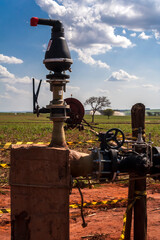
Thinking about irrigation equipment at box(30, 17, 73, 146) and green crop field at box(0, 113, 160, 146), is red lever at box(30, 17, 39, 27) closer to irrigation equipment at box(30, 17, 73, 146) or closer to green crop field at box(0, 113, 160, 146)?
irrigation equipment at box(30, 17, 73, 146)

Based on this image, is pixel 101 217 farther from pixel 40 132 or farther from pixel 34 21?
pixel 40 132

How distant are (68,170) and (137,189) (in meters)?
1.59

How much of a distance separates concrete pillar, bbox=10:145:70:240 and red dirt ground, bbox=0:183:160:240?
2379 millimetres

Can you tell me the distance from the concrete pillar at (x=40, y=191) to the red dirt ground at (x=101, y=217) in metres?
2.38

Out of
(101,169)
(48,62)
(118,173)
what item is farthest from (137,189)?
(48,62)

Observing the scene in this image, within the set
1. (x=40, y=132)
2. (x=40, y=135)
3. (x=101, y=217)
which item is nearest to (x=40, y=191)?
(x=101, y=217)

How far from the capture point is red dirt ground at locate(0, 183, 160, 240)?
515 centimetres

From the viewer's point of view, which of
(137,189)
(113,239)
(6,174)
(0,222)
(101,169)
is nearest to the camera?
(101,169)

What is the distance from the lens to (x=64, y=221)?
2.88 meters

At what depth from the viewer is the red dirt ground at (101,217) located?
5148 millimetres

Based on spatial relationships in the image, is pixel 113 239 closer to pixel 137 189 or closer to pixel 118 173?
pixel 137 189

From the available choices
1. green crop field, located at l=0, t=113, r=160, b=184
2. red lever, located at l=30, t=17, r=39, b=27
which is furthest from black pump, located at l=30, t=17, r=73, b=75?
green crop field, located at l=0, t=113, r=160, b=184

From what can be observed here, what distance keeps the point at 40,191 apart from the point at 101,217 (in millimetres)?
3776

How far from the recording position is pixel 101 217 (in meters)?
6.24
